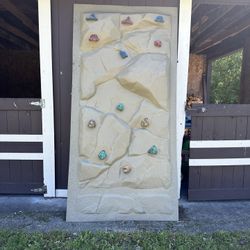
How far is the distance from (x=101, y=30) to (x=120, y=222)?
184 centimetres

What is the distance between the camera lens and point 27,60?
24.4 ft

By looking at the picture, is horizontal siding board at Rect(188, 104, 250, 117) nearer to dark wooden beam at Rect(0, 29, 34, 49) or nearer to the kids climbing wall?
the kids climbing wall

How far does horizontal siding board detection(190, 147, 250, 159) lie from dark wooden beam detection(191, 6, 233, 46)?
6.09ft

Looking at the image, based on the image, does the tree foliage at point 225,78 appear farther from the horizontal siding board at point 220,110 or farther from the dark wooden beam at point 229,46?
the horizontal siding board at point 220,110

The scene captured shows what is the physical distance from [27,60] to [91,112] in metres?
5.46

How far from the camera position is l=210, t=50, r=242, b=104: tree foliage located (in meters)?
12.0

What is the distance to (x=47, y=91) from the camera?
9.69ft

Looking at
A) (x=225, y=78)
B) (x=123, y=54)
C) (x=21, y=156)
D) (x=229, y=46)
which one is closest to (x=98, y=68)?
(x=123, y=54)

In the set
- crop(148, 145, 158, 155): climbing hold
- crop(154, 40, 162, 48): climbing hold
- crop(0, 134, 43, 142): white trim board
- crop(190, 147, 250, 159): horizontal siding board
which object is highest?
crop(154, 40, 162, 48): climbing hold

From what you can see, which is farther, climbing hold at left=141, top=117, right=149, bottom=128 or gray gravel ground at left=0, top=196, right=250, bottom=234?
climbing hold at left=141, top=117, right=149, bottom=128

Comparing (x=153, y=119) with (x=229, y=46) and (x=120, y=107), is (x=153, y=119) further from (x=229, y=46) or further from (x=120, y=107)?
(x=229, y=46)

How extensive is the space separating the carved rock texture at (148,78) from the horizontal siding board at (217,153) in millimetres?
675

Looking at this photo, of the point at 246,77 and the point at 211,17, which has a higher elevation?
the point at 211,17

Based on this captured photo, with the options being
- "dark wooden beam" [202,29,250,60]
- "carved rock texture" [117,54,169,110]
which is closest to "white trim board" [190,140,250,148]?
"carved rock texture" [117,54,169,110]
